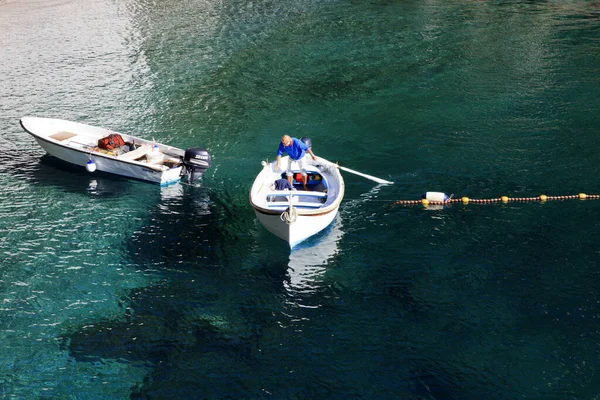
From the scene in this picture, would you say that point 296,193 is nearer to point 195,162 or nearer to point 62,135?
point 195,162

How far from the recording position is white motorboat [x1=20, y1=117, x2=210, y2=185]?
32844mm

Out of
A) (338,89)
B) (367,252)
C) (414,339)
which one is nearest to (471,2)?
(338,89)

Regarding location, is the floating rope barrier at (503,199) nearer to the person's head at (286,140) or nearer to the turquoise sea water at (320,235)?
the turquoise sea water at (320,235)

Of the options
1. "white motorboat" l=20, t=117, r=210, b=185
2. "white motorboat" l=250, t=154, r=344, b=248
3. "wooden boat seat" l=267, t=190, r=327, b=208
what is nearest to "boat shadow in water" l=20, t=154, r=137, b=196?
"white motorboat" l=20, t=117, r=210, b=185

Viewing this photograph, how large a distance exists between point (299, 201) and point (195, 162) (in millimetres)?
6535

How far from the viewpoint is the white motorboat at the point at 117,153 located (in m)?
32.8

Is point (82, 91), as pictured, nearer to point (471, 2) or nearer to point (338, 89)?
point (338, 89)

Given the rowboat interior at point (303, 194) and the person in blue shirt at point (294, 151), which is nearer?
the rowboat interior at point (303, 194)

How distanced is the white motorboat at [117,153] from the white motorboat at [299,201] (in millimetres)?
4741

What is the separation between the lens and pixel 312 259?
26750 mm

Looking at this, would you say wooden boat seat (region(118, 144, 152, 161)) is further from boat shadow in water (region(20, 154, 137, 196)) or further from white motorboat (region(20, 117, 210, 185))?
boat shadow in water (region(20, 154, 137, 196))

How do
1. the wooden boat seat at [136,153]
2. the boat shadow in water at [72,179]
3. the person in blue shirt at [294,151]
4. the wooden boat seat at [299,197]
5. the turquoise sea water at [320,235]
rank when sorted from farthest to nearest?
the wooden boat seat at [136,153] < the boat shadow in water at [72,179] < the person in blue shirt at [294,151] < the wooden boat seat at [299,197] < the turquoise sea water at [320,235]

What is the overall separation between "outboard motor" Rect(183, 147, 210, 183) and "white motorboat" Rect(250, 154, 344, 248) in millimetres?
3774

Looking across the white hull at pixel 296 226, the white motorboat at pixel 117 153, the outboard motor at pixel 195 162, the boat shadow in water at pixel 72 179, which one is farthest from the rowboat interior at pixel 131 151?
the white hull at pixel 296 226
